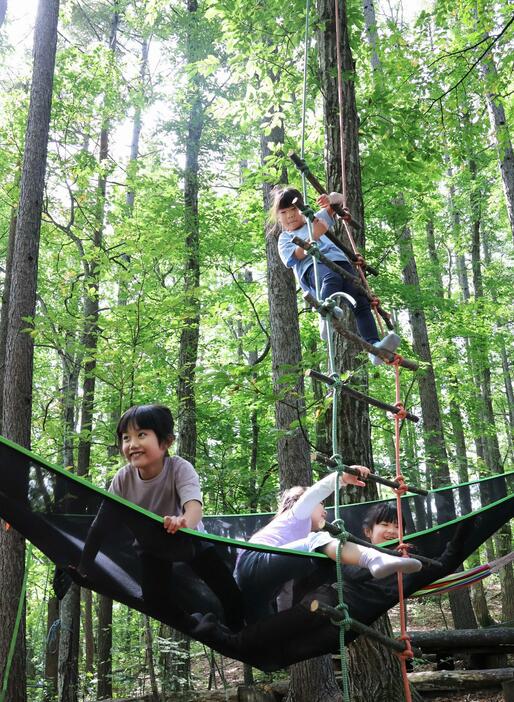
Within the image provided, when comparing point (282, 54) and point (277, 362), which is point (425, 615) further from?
point (282, 54)

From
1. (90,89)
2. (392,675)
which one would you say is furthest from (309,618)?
(90,89)

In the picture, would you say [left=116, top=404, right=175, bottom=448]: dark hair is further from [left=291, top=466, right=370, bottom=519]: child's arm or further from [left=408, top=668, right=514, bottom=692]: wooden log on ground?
[left=408, top=668, right=514, bottom=692]: wooden log on ground

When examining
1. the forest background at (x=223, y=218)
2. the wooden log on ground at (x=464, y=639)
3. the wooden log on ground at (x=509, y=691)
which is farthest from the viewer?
the wooden log on ground at (x=464, y=639)

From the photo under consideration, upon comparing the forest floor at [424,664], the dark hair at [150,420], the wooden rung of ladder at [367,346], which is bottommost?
the forest floor at [424,664]

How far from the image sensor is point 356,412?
2695 millimetres

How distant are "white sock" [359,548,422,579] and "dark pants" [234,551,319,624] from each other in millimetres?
154

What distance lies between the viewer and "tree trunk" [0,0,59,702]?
361 centimetres

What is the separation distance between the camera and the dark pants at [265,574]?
68.7 inches

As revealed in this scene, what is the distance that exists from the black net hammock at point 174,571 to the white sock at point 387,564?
0.06 m

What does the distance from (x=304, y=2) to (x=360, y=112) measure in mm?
614

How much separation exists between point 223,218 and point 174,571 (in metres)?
4.85

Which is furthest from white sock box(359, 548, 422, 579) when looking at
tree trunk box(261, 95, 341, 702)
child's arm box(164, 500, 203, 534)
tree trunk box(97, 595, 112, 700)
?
tree trunk box(97, 595, 112, 700)

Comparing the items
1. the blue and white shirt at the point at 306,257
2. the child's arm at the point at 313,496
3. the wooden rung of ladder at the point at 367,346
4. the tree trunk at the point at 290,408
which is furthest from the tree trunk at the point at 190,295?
the child's arm at the point at 313,496

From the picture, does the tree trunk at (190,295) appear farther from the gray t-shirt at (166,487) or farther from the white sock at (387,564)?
the white sock at (387,564)
